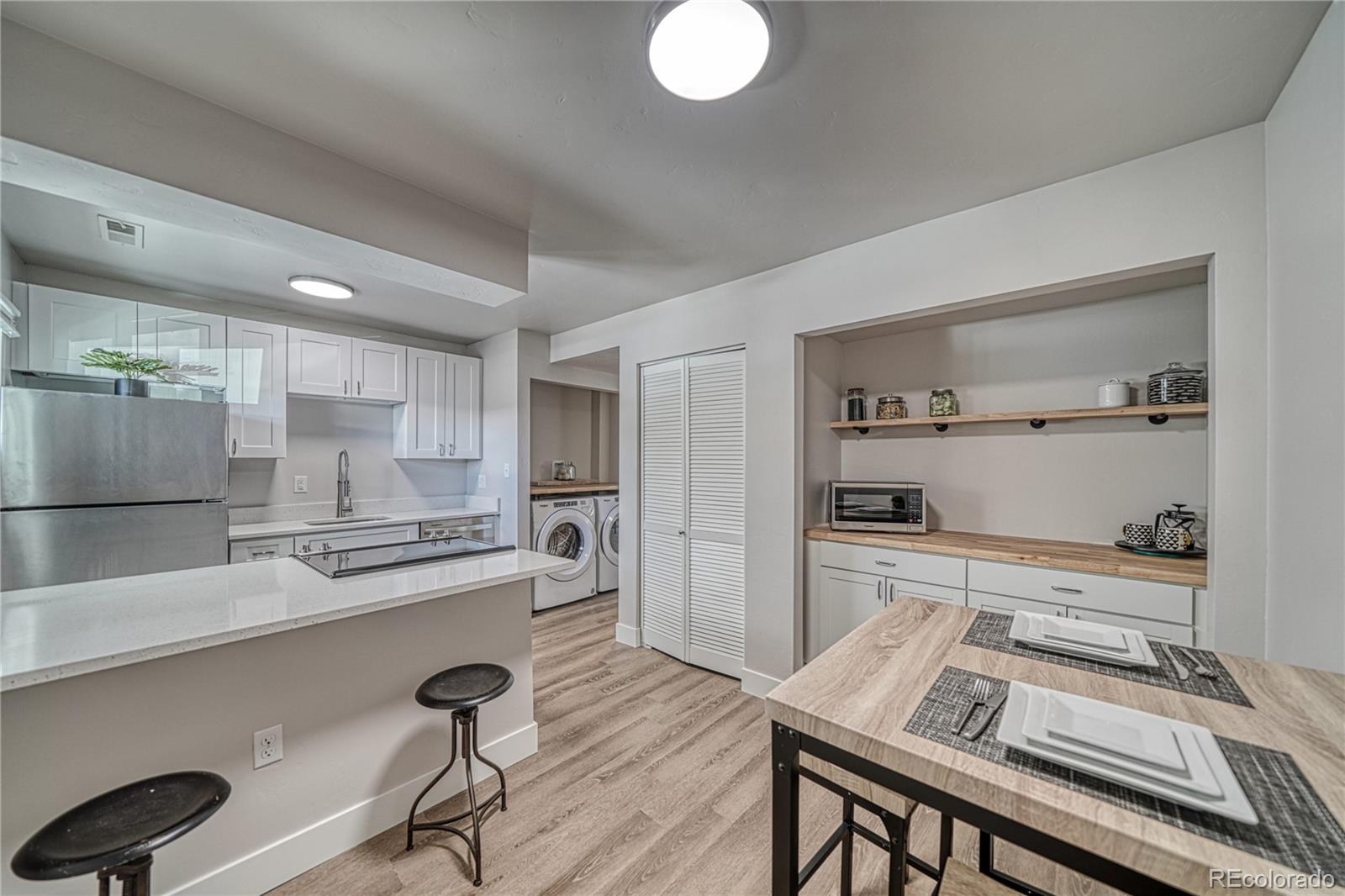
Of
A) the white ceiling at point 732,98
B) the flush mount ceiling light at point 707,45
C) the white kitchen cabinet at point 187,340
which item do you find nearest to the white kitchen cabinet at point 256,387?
the white kitchen cabinet at point 187,340

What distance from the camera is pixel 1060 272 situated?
193cm

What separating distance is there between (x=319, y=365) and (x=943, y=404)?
4131 mm

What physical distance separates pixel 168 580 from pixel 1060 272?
3.48 m

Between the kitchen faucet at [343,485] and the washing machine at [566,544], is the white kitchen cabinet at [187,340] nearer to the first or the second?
the kitchen faucet at [343,485]

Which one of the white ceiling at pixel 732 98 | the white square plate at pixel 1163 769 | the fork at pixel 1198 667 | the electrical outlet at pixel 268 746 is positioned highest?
the white ceiling at pixel 732 98

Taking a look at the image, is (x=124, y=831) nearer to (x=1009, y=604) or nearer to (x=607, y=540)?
(x=1009, y=604)

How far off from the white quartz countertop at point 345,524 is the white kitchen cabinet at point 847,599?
281cm

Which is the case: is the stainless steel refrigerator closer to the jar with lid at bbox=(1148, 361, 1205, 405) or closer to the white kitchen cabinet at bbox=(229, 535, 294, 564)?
the white kitchen cabinet at bbox=(229, 535, 294, 564)

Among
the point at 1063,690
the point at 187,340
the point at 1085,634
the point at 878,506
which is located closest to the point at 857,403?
the point at 878,506

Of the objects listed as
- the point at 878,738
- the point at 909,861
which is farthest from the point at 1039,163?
the point at 909,861

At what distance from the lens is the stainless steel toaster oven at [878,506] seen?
2672 mm

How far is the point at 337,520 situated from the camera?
12.1 ft

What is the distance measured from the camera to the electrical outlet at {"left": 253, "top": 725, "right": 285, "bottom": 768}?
1.55 meters

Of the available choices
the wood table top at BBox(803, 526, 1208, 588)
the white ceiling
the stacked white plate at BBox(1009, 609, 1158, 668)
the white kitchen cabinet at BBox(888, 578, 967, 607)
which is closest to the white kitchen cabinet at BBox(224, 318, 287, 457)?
the white ceiling
